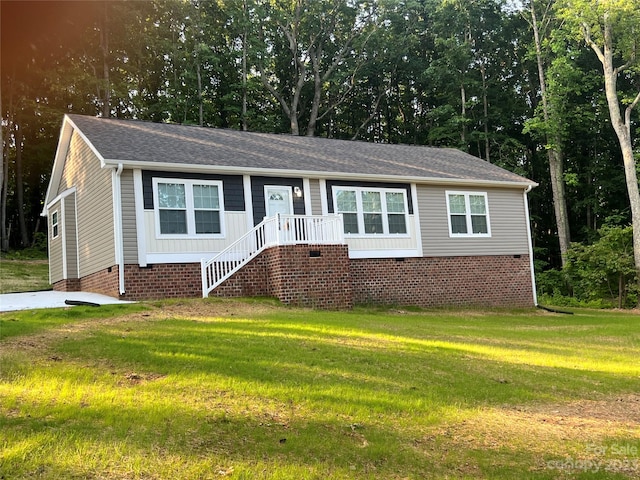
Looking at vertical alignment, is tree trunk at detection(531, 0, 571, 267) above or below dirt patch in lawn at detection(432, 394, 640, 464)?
above

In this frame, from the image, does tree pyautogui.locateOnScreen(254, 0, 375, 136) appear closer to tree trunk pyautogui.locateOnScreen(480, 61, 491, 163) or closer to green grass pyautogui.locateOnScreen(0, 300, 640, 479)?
tree trunk pyautogui.locateOnScreen(480, 61, 491, 163)

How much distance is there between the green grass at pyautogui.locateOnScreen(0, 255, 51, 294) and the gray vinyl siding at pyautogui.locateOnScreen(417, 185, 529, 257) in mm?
12779

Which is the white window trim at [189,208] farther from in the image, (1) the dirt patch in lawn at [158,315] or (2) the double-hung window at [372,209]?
(2) the double-hung window at [372,209]

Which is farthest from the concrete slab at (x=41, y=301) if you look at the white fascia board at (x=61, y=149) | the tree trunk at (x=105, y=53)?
the tree trunk at (x=105, y=53)

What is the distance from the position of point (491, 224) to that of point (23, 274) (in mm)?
17764

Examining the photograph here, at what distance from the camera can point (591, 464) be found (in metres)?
4.26

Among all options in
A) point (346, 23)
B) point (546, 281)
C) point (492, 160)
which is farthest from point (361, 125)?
point (546, 281)

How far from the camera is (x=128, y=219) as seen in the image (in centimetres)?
1351

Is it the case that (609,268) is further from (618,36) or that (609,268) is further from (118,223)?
(118,223)

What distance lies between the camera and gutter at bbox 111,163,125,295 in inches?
519

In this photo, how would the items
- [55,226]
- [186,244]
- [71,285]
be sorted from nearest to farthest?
[186,244] < [71,285] < [55,226]

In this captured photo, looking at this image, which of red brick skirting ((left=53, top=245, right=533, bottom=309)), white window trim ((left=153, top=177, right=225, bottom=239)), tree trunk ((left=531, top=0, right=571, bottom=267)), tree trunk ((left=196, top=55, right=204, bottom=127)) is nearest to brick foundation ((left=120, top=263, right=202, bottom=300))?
red brick skirting ((left=53, top=245, right=533, bottom=309))

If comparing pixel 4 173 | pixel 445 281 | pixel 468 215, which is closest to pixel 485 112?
pixel 468 215

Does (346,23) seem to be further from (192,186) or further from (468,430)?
(468,430)
